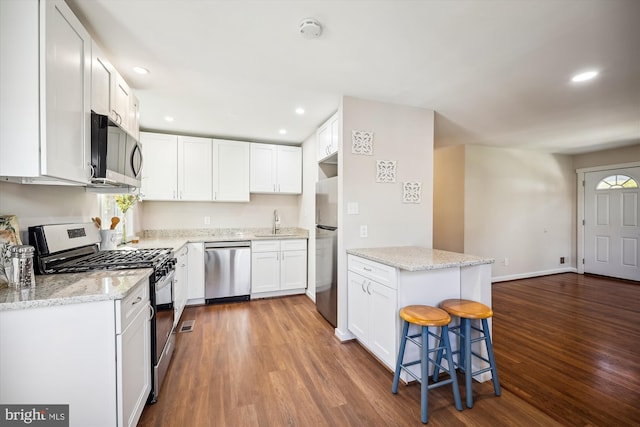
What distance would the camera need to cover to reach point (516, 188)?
200 inches

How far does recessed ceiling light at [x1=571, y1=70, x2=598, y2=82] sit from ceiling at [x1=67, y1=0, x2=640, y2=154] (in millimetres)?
76

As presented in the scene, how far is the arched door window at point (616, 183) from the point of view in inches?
189

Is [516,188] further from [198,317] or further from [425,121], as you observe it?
[198,317]

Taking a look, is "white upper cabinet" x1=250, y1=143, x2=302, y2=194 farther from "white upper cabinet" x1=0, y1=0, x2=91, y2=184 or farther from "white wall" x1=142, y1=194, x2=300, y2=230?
"white upper cabinet" x1=0, y1=0, x2=91, y2=184

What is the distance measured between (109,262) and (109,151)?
0.73 m

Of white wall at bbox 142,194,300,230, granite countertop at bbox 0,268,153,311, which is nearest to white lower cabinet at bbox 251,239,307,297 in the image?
white wall at bbox 142,194,300,230

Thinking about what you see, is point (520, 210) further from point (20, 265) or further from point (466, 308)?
point (20, 265)

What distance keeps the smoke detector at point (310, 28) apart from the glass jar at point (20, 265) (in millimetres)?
1935

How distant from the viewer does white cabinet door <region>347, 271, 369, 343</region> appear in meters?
2.37

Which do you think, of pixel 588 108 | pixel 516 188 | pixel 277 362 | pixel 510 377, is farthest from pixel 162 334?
pixel 516 188

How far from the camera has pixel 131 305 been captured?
142cm

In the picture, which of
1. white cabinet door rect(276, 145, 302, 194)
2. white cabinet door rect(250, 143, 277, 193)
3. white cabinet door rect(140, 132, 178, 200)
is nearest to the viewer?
white cabinet door rect(140, 132, 178, 200)

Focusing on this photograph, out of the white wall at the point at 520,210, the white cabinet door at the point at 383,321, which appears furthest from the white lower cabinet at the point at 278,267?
the white wall at the point at 520,210

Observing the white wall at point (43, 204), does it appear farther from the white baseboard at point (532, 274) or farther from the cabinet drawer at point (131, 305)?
the white baseboard at point (532, 274)
